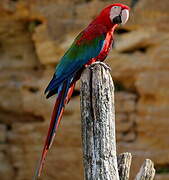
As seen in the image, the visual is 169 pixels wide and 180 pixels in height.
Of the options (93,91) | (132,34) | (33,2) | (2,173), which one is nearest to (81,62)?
(93,91)

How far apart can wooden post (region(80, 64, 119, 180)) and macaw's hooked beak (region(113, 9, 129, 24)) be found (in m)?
0.53

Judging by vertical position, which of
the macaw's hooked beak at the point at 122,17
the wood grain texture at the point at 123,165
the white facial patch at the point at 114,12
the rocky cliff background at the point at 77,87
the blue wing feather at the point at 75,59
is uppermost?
the rocky cliff background at the point at 77,87

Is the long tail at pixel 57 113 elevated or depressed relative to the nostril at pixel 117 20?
depressed

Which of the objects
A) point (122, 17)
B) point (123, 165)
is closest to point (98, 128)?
point (123, 165)

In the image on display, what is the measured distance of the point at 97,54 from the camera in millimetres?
3191

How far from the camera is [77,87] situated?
20.3 feet

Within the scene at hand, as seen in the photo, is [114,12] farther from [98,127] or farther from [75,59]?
[98,127]

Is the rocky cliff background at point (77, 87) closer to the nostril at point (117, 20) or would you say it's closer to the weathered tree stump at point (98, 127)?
the nostril at point (117, 20)

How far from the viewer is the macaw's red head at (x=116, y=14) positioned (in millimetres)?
3023

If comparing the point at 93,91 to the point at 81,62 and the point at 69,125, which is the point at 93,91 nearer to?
the point at 81,62

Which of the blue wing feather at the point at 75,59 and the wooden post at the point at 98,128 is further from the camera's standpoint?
the blue wing feather at the point at 75,59

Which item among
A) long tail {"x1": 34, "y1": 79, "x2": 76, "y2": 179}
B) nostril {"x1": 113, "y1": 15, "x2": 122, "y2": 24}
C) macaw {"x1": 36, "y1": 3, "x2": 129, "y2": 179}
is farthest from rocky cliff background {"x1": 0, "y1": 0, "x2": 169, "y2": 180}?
long tail {"x1": 34, "y1": 79, "x2": 76, "y2": 179}

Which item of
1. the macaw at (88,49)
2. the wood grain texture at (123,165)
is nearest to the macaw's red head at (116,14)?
the macaw at (88,49)

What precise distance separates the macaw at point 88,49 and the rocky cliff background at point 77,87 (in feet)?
9.14
